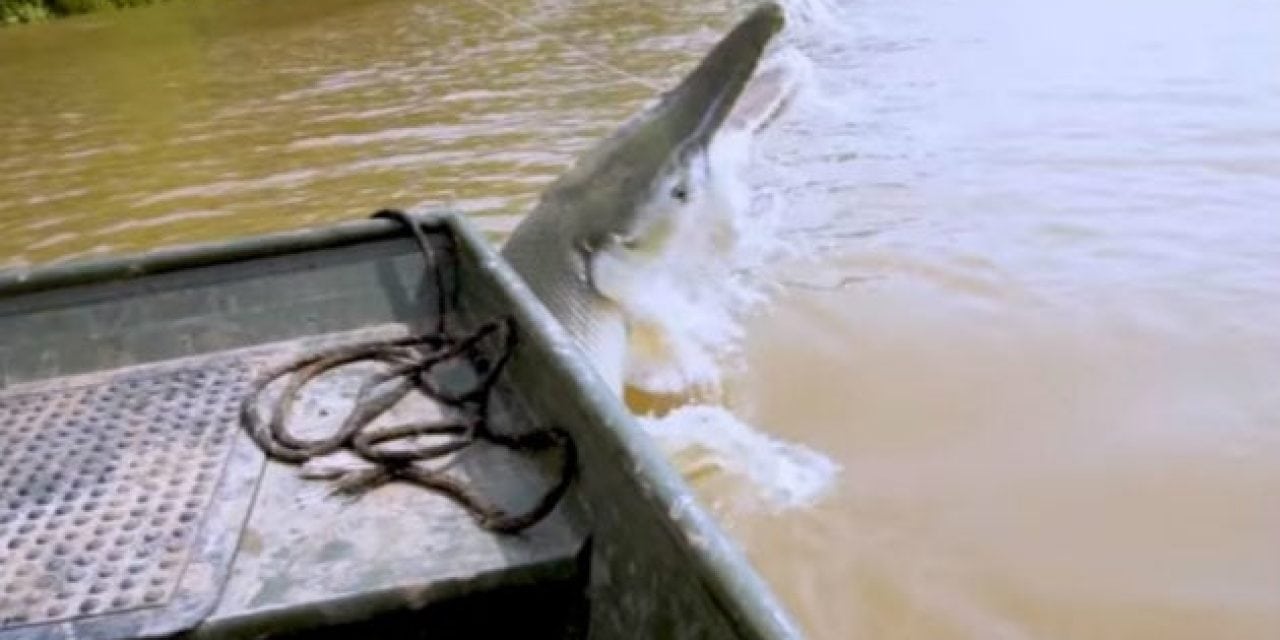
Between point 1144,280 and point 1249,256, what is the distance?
18.3 inches

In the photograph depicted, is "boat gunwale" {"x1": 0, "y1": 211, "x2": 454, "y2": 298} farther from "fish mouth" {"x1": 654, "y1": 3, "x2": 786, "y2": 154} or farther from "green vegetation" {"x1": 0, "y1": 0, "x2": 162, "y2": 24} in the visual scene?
"green vegetation" {"x1": 0, "y1": 0, "x2": 162, "y2": 24}

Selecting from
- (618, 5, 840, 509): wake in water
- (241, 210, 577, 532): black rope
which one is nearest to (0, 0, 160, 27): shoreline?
(618, 5, 840, 509): wake in water

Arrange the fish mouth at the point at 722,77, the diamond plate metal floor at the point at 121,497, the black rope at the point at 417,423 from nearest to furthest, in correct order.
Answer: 1. the diamond plate metal floor at the point at 121,497
2. the black rope at the point at 417,423
3. the fish mouth at the point at 722,77

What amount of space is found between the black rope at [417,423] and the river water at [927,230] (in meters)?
0.97

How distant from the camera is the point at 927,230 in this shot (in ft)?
18.9

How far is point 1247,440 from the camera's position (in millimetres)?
3705

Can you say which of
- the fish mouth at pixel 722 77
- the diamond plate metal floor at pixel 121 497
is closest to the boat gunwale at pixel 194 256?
the diamond plate metal floor at pixel 121 497

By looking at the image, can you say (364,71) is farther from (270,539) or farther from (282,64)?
(270,539)

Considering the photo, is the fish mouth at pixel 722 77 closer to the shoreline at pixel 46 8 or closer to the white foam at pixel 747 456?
the white foam at pixel 747 456

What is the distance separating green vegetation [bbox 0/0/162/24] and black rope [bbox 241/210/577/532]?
18.1 meters

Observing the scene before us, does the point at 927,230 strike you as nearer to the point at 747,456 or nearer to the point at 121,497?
the point at 747,456

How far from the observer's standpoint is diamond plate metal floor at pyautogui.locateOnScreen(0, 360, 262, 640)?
2.14 meters

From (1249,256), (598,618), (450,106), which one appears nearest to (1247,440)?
(1249,256)

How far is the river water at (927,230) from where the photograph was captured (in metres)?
3.34
